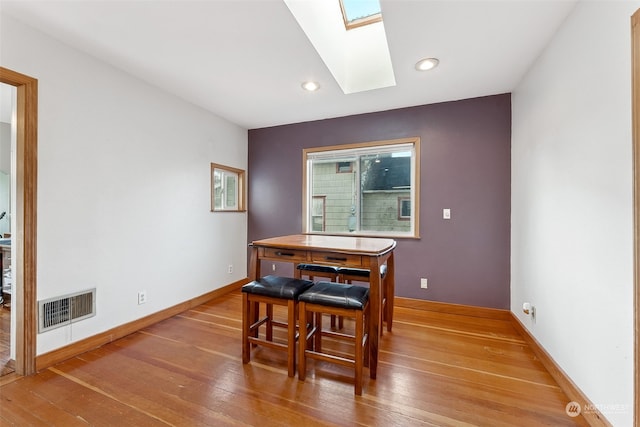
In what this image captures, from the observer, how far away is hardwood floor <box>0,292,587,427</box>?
1.46m

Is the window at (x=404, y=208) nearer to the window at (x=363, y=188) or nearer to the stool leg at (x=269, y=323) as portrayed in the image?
the window at (x=363, y=188)

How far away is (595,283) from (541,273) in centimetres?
71

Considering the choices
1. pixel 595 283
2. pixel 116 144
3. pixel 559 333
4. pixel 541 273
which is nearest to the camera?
pixel 595 283

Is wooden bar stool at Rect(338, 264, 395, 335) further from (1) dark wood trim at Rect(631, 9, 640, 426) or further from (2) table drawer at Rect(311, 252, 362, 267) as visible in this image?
(1) dark wood trim at Rect(631, 9, 640, 426)

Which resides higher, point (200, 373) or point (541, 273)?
point (541, 273)

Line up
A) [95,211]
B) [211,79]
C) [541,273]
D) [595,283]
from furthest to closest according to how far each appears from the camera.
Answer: [211,79] < [95,211] < [541,273] < [595,283]

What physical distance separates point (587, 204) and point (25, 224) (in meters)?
3.53

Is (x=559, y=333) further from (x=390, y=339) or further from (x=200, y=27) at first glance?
(x=200, y=27)

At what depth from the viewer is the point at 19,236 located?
1778mm

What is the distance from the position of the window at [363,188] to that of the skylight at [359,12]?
4.33 ft

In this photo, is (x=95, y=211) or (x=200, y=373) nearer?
(x=200, y=373)

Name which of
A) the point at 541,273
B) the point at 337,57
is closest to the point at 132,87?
the point at 337,57

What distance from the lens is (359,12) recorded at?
2223 mm

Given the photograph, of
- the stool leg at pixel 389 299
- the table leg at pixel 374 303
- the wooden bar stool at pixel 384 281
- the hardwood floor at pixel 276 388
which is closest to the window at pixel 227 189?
the hardwood floor at pixel 276 388
